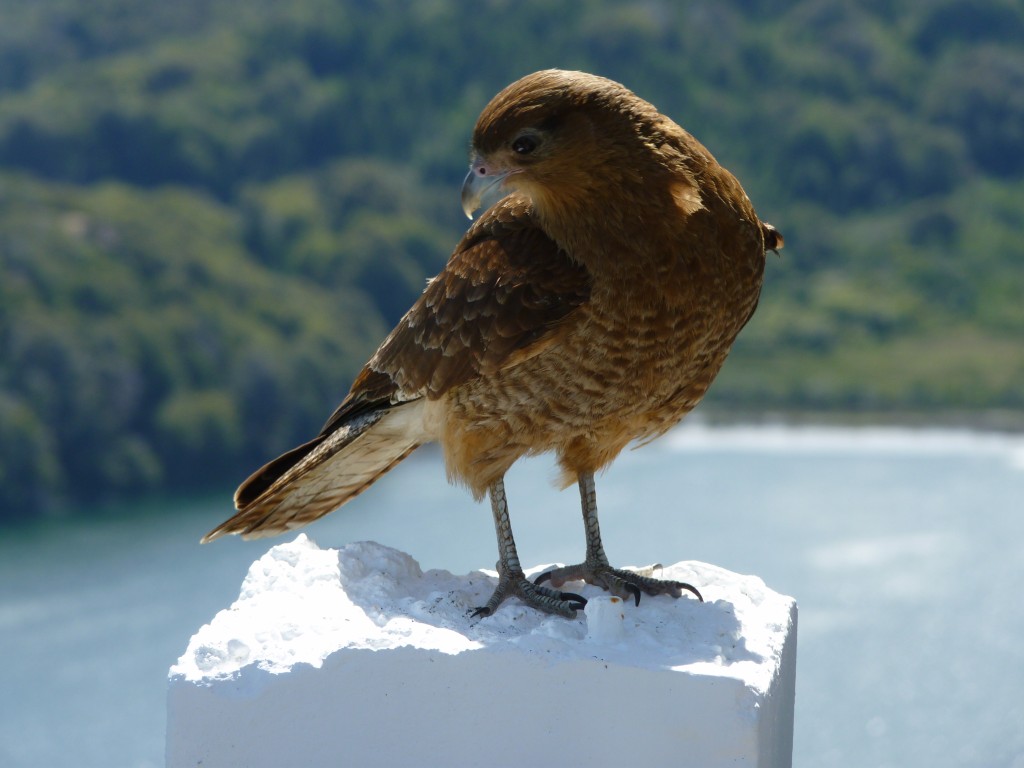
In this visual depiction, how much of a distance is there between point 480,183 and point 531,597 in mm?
1307

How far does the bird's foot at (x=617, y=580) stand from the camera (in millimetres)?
4219

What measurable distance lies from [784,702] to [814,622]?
10881 mm

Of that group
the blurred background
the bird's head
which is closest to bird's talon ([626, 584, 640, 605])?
the bird's head

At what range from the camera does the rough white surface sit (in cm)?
349

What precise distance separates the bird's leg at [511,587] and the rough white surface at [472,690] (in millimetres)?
107

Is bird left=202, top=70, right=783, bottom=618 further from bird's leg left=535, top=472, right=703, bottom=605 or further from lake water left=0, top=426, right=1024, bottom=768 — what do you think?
lake water left=0, top=426, right=1024, bottom=768

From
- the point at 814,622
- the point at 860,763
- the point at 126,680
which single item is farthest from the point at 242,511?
the point at 814,622

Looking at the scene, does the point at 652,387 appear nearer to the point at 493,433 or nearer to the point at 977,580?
the point at 493,433

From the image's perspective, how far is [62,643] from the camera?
15.5 meters

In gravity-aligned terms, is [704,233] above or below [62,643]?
below

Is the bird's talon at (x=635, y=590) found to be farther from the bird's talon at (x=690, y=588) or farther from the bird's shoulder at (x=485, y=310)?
the bird's shoulder at (x=485, y=310)

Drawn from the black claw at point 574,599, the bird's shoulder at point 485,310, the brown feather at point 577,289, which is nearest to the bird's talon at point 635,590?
the black claw at point 574,599

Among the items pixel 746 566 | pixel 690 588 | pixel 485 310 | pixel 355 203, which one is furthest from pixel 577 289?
pixel 355 203

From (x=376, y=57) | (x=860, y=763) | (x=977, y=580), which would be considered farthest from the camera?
(x=376, y=57)
